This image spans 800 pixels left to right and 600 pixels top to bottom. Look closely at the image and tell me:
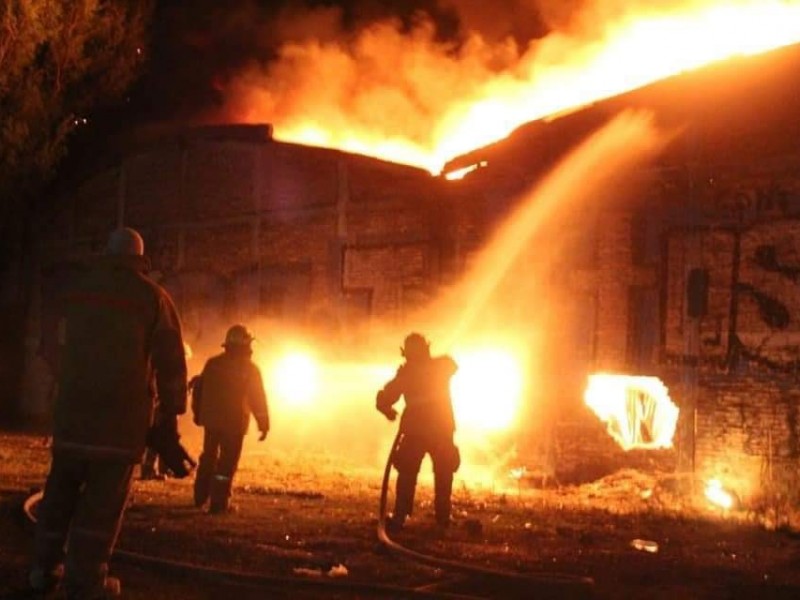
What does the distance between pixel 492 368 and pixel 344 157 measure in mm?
4589

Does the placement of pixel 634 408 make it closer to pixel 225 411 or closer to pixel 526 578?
pixel 225 411

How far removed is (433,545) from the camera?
8898 mm

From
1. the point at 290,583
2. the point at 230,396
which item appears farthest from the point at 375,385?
the point at 290,583

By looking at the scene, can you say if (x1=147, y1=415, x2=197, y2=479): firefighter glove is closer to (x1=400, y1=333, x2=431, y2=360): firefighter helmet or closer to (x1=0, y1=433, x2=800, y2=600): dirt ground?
(x1=0, y1=433, x2=800, y2=600): dirt ground

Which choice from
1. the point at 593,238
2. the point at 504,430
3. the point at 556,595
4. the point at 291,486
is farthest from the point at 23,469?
the point at 556,595

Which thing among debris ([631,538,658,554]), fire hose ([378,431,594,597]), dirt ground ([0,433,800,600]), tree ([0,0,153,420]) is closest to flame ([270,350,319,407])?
dirt ground ([0,433,800,600])

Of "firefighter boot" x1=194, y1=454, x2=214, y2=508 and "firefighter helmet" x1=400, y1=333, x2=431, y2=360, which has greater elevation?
"firefighter helmet" x1=400, y1=333, x2=431, y2=360

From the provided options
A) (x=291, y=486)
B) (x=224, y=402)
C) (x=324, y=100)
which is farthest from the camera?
(x=324, y=100)

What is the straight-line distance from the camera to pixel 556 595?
22.9 ft

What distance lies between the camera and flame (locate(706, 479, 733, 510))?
12664mm

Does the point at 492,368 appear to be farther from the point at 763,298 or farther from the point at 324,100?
the point at 324,100

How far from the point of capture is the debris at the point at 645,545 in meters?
9.18

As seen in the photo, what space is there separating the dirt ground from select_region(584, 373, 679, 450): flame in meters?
0.55

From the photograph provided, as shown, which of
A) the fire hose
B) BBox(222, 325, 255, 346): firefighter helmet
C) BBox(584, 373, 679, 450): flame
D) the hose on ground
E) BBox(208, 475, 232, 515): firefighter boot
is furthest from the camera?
BBox(584, 373, 679, 450): flame
